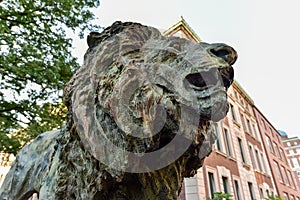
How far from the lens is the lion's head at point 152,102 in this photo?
95cm

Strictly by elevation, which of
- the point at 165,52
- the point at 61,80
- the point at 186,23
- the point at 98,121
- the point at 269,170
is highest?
the point at 186,23

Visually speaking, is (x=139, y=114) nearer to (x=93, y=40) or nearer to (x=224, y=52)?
(x=224, y=52)

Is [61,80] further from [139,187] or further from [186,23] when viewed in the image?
[186,23]

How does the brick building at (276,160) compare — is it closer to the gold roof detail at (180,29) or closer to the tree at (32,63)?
the gold roof detail at (180,29)

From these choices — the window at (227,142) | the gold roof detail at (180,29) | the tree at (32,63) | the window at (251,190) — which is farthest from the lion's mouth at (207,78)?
the window at (251,190)

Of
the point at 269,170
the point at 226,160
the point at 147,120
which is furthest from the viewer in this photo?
the point at 269,170

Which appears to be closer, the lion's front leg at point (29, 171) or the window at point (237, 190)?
the lion's front leg at point (29, 171)

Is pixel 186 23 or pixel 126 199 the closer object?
pixel 126 199

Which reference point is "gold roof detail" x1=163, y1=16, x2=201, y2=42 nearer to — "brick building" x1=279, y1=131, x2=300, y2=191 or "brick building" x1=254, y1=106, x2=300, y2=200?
"brick building" x1=254, y1=106, x2=300, y2=200

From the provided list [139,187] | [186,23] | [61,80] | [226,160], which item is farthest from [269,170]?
[139,187]

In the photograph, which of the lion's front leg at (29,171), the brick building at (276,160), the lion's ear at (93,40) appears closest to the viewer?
the lion's ear at (93,40)

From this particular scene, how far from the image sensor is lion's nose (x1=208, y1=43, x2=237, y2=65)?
41.1 inches

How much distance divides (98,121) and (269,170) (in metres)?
18.9

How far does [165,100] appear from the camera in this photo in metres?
0.96
